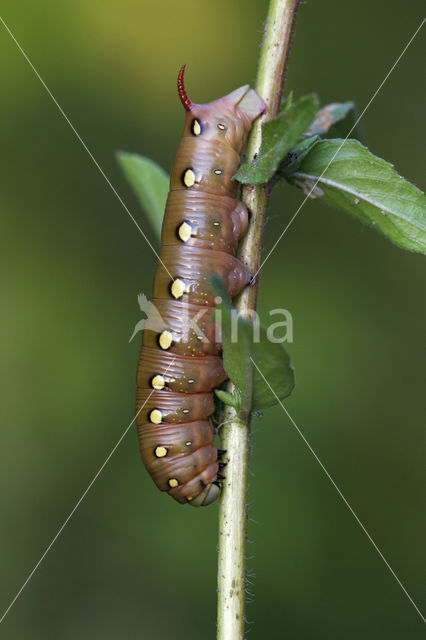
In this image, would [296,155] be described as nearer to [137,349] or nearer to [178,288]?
[178,288]

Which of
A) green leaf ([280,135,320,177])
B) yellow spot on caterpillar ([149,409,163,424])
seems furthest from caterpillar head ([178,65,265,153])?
yellow spot on caterpillar ([149,409,163,424])

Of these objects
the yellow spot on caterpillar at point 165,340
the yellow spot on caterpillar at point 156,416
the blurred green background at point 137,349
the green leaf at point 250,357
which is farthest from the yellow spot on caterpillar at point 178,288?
the blurred green background at point 137,349

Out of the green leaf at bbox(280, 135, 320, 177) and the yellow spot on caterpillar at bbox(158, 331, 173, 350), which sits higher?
the green leaf at bbox(280, 135, 320, 177)

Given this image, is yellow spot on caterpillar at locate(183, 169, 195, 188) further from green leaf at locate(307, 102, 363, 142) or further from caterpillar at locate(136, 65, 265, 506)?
green leaf at locate(307, 102, 363, 142)

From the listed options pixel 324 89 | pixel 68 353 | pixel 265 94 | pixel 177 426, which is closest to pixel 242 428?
pixel 177 426

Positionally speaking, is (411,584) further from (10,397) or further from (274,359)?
(274,359)
